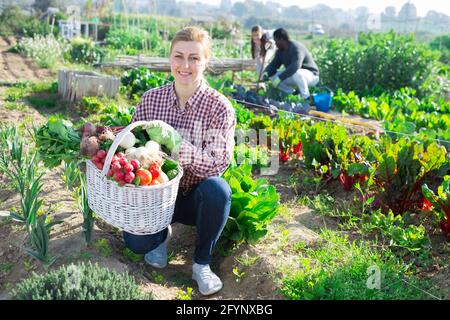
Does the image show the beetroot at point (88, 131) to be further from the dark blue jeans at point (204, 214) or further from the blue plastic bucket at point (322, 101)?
the blue plastic bucket at point (322, 101)

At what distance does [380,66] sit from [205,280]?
24.8ft

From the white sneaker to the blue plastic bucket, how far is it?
504 cm

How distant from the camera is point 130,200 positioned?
239 cm

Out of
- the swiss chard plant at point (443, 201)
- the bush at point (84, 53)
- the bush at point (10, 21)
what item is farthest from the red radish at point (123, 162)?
the bush at point (10, 21)

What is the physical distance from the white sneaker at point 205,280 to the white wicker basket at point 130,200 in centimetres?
39

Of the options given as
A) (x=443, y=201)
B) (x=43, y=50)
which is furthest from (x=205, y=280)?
(x=43, y=50)

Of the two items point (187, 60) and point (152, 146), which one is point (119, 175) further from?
point (187, 60)

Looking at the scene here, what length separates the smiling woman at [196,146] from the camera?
8.87ft

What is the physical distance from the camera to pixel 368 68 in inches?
371

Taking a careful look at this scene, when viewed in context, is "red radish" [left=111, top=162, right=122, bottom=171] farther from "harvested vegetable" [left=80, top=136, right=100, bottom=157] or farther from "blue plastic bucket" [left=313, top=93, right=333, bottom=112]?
Result: "blue plastic bucket" [left=313, top=93, right=333, bottom=112]

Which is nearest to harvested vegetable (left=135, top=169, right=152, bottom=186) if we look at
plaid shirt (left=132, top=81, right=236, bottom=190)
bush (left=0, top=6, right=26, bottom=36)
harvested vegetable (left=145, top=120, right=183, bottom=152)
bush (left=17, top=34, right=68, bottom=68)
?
harvested vegetable (left=145, top=120, right=183, bottom=152)

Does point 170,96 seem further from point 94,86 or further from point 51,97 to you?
point 51,97

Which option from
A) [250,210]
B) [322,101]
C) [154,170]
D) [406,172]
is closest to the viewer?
[154,170]

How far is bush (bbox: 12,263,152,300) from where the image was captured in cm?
204
